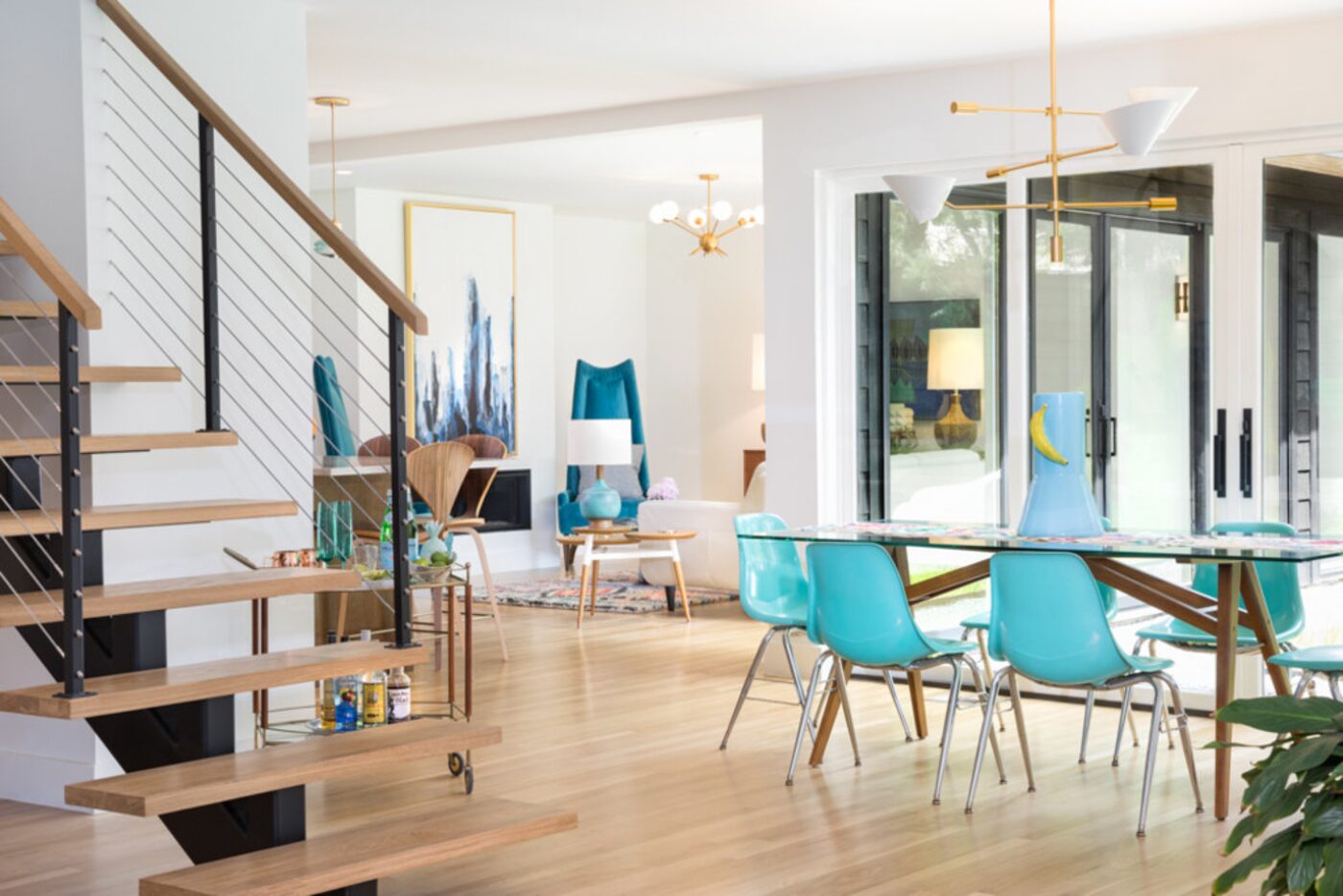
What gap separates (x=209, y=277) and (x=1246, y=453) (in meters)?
3.99

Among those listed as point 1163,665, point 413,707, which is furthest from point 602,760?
point 1163,665

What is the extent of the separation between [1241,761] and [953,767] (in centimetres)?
97

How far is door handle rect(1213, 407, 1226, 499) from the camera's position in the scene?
6.61 meters

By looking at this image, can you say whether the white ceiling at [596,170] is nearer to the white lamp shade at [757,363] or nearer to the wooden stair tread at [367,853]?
the white lamp shade at [757,363]

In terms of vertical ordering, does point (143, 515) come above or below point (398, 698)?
above

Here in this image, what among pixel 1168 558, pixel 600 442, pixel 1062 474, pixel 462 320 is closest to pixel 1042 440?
pixel 1062 474

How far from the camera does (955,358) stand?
7.38 m

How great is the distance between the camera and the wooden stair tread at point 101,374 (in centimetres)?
445

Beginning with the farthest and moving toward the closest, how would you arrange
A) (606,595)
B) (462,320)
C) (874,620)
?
(462,320) < (606,595) < (874,620)

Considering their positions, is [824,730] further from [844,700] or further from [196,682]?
[196,682]

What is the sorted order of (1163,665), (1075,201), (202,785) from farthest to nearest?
(1075,201)
(1163,665)
(202,785)

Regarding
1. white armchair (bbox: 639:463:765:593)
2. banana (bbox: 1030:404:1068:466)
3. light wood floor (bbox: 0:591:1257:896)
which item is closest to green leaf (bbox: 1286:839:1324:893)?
light wood floor (bbox: 0:591:1257:896)

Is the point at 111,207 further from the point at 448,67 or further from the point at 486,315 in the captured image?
the point at 486,315

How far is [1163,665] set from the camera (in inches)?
192
